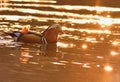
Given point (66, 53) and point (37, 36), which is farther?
point (37, 36)

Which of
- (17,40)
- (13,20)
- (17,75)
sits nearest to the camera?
(17,75)

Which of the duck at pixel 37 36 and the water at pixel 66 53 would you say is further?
the duck at pixel 37 36

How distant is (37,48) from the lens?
19.5 meters

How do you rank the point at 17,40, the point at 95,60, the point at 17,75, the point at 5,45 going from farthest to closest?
the point at 17,40
the point at 5,45
the point at 95,60
the point at 17,75

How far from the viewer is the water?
13.8 metres

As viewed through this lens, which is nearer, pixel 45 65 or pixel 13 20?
pixel 45 65

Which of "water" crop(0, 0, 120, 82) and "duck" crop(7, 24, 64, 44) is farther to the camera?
"duck" crop(7, 24, 64, 44)

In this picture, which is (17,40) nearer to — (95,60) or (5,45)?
(5,45)

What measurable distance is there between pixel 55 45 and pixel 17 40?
1685mm

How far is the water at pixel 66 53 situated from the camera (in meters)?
13.8

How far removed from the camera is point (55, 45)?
20547 millimetres

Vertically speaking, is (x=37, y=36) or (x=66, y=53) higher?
(x=37, y=36)

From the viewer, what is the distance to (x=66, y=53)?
18.2 metres

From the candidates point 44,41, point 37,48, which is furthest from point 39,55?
point 44,41
